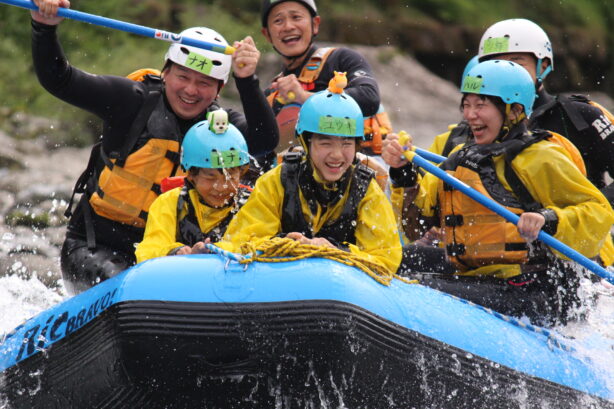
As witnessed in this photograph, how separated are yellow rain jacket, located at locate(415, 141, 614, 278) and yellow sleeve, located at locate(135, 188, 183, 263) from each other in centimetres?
167

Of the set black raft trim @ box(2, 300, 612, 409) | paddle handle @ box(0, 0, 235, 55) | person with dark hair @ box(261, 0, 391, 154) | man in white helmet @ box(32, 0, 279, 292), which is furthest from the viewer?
person with dark hair @ box(261, 0, 391, 154)

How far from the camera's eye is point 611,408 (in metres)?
4.68

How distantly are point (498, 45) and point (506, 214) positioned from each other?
1.52 m

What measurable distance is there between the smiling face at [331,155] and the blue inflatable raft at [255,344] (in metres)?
0.62

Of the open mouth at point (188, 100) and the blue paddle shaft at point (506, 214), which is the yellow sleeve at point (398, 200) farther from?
the open mouth at point (188, 100)

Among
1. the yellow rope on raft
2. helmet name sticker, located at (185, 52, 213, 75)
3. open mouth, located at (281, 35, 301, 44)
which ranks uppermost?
open mouth, located at (281, 35, 301, 44)

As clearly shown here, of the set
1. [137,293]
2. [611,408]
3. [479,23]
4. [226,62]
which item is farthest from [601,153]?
[479,23]

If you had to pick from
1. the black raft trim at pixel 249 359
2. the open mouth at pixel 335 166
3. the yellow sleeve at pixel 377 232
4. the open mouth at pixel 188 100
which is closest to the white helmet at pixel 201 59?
the open mouth at pixel 188 100

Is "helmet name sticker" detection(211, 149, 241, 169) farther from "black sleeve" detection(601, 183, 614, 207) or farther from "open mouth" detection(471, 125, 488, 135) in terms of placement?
"black sleeve" detection(601, 183, 614, 207)

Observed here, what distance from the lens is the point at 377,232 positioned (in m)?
4.34

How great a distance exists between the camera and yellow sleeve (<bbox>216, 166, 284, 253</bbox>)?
432cm


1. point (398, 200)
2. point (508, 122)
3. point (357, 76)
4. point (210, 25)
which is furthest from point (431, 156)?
point (210, 25)

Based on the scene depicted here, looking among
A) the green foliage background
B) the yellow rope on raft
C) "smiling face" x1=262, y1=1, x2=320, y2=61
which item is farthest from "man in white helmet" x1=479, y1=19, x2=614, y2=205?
the green foliage background

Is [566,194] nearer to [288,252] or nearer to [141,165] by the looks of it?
[288,252]
